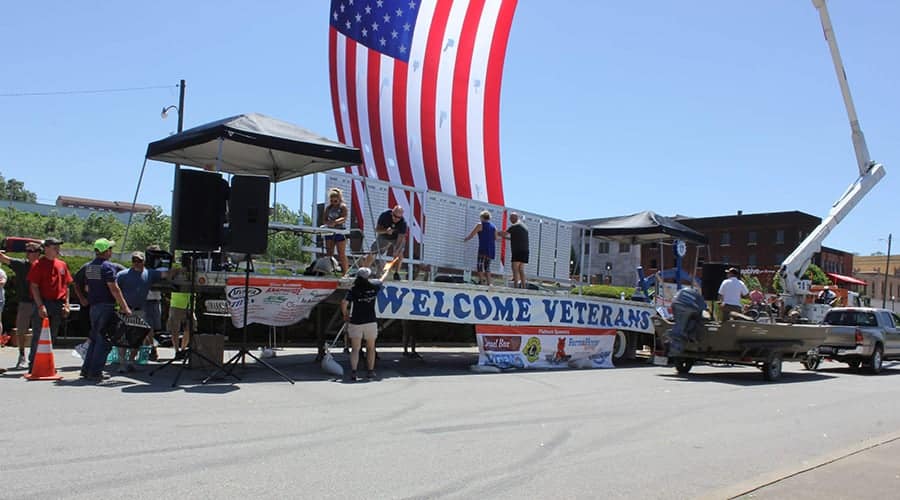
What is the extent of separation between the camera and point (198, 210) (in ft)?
34.8

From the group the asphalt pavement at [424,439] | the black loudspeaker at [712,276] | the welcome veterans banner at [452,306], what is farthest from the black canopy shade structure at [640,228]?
the asphalt pavement at [424,439]

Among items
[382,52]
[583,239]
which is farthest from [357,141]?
[583,239]

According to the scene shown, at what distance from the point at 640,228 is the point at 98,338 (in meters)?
13.2

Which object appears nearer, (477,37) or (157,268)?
(157,268)

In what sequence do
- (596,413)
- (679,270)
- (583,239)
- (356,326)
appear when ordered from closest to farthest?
(596,413), (356,326), (583,239), (679,270)

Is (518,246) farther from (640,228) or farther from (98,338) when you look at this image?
(98,338)

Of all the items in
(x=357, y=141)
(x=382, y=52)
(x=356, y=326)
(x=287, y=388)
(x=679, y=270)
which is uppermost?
(x=382, y=52)

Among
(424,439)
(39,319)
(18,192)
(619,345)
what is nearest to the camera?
(424,439)

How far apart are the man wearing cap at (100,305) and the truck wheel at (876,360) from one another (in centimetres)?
1730

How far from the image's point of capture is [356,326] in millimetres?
11719

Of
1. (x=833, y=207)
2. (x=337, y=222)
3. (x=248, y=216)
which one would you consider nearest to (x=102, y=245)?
(x=248, y=216)

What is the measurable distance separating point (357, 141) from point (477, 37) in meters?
4.71

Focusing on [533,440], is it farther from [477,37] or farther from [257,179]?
[477,37]

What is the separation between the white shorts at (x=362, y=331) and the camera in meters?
11.7
